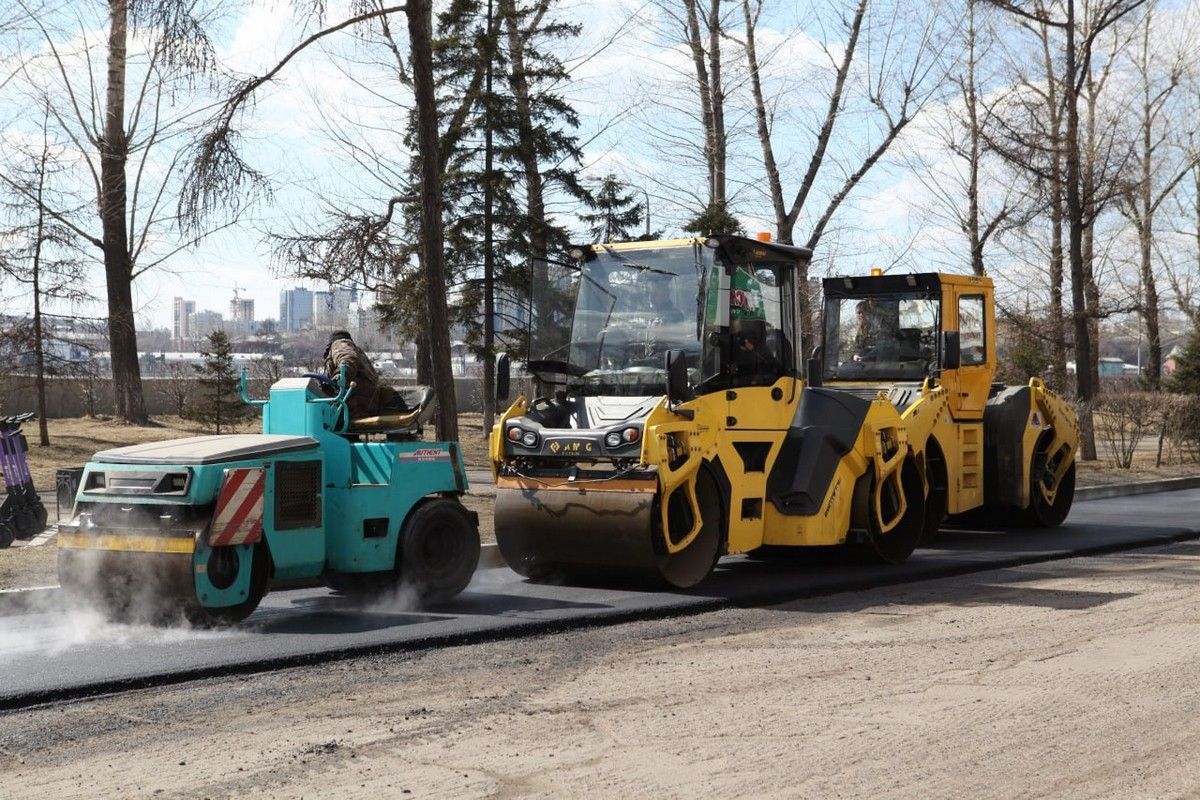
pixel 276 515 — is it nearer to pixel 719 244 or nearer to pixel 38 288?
pixel 719 244

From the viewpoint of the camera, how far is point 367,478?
929 cm

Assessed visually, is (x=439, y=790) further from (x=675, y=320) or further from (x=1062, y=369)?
(x=1062, y=369)

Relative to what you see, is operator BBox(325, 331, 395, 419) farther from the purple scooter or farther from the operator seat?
the purple scooter

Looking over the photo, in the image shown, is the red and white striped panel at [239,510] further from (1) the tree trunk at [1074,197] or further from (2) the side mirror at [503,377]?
(1) the tree trunk at [1074,197]

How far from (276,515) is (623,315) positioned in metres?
3.25

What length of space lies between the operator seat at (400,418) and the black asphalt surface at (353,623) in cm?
118

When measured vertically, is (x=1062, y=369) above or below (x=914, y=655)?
above

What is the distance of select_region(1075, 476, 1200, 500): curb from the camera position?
1991cm

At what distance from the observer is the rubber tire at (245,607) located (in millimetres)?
8312

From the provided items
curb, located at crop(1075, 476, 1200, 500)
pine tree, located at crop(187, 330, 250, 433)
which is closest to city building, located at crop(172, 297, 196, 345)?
pine tree, located at crop(187, 330, 250, 433)

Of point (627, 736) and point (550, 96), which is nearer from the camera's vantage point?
point (627, 736)

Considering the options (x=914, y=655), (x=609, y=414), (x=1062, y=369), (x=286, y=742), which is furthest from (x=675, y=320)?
(x=1062, y=369)

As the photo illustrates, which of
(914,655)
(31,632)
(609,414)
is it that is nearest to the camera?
(914,655)

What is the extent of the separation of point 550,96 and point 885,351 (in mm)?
12210
